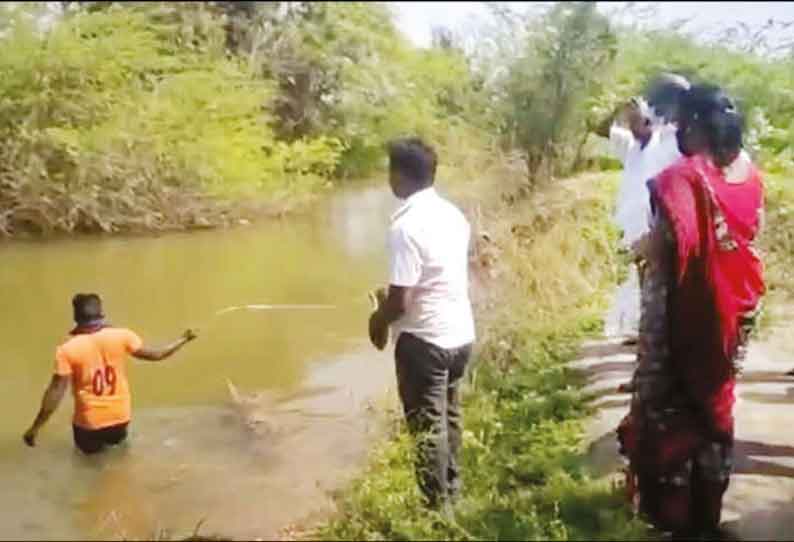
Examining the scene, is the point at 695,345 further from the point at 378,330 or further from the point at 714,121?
the point at 378,330

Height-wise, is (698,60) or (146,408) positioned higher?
(698,60)

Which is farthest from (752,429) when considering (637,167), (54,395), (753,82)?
(54,395)

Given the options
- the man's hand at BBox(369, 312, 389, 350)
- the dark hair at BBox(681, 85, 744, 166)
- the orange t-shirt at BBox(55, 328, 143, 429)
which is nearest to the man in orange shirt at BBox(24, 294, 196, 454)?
the orange t-shirt at BBox(55, 328, 143, 429)

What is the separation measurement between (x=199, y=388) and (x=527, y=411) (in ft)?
6.89

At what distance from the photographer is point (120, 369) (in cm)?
534

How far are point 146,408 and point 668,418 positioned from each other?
3.29m

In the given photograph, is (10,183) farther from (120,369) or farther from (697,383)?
(697,383)

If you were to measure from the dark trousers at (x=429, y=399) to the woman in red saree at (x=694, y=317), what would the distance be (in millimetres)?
635

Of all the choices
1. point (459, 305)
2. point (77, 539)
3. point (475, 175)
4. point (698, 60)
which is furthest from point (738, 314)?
point (475, 175)

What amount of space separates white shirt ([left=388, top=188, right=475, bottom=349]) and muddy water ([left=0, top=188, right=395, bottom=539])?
802mm

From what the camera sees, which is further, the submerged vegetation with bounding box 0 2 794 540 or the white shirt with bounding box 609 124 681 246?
the white shirt with bounding box 609 124 681 246

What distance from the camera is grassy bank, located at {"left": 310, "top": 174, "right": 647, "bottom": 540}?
4.06 meters

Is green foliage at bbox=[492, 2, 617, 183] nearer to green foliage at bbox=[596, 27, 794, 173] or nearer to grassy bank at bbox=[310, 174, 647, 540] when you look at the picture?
grassy bank at bbox=[310, 174, 647, 540]

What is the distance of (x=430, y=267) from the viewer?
4.13 meters
